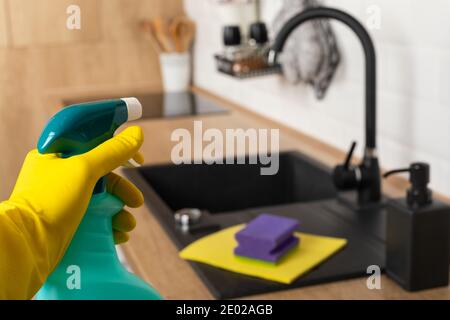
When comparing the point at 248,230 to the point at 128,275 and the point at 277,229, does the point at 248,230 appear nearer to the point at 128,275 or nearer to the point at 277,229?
the point at 277,229

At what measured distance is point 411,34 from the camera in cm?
127

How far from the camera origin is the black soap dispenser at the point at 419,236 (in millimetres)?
834

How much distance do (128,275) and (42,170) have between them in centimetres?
10

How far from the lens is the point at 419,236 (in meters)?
0.83

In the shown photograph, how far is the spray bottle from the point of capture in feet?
1.35

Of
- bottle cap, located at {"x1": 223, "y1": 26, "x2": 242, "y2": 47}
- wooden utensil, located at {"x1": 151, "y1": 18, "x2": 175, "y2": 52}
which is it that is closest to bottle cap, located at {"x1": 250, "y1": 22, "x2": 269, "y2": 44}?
bottle cap, located at {"x1": 223, "y1": 26, "x2": 242, "y2": 47}

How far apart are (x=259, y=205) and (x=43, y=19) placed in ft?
3.50

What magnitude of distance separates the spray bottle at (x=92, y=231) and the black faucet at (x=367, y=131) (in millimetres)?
797

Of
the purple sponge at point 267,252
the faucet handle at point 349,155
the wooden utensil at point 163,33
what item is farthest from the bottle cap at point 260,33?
the purple sponge at point 267,252

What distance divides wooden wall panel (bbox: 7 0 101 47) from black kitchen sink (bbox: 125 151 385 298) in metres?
0.45

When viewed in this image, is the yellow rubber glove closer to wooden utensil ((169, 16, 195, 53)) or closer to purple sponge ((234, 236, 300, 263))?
purple sponge ((234, 236, 300, 263))

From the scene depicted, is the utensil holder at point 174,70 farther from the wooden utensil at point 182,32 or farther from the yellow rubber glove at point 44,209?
the yellow rubber glove at point 44,209

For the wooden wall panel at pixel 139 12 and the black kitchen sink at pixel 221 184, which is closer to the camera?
the black kitchen sink at pixel 221 184

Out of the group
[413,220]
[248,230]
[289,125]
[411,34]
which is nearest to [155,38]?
[289,125]
